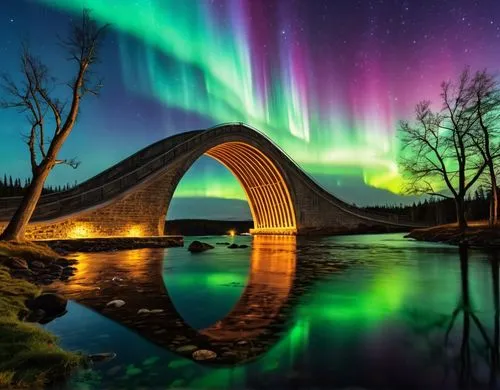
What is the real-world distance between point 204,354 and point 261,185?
75.1 m

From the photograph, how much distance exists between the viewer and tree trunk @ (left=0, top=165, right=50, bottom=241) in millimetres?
21453

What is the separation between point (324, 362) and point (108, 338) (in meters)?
3.88

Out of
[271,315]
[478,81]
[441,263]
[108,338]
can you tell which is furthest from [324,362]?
[478,81]

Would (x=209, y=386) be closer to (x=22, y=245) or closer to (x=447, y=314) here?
(x=447, y=314)

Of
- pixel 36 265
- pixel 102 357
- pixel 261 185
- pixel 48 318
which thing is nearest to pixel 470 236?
pixel 36 265

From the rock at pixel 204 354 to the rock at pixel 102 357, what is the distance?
4.17ft

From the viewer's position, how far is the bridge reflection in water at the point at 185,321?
6.54 m

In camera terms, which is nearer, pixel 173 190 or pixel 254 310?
pixel 254 310

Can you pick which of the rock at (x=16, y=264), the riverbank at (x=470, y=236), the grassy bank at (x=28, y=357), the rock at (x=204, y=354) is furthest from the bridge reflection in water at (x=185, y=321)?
the riverbank at (x=470, y=236)

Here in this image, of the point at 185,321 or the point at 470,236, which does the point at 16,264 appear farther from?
the point at 470,236

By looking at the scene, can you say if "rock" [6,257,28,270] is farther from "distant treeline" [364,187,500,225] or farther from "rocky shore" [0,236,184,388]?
"distant treeline" [364,187,500,225]

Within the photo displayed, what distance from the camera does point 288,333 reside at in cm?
719

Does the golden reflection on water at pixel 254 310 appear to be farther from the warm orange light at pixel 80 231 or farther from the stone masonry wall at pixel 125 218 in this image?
the warm orange light at pixel 80 231

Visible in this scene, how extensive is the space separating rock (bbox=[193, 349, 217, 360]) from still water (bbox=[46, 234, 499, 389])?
107 mm
